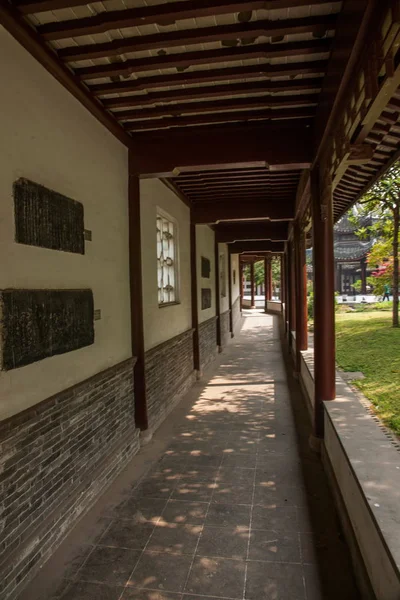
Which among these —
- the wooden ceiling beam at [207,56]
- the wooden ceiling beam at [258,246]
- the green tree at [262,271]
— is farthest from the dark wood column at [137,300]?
the green tree at [262,271]

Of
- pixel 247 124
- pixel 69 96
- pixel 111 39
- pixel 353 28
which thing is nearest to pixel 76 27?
pixel 111 39

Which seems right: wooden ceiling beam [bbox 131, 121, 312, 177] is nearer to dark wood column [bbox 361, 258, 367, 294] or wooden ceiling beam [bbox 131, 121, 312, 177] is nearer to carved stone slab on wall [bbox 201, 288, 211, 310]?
carved stone slab on wall [bbox 201, 288, 211, 310]

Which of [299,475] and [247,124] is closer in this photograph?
[299,475]

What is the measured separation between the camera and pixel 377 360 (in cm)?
790

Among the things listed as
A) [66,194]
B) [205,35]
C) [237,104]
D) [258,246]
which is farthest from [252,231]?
[205,35]

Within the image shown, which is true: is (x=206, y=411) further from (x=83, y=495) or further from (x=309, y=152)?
(x=309, y=152)

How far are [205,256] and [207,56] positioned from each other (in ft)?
22.8

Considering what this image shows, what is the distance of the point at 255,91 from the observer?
3547 mm

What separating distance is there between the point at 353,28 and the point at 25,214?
229cm

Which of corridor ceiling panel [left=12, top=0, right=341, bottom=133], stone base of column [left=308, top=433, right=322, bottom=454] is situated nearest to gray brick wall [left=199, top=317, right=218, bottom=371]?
stone base of column [left=308, top=433, right=322, bottom=454]

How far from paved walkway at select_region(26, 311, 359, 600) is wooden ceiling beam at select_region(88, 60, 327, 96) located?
11.8 ft

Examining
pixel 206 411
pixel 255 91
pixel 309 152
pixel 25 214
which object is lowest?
pixel 206 411

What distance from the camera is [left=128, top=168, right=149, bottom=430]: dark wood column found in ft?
15.4

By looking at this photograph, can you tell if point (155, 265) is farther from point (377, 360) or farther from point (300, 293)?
point (377, 360)
